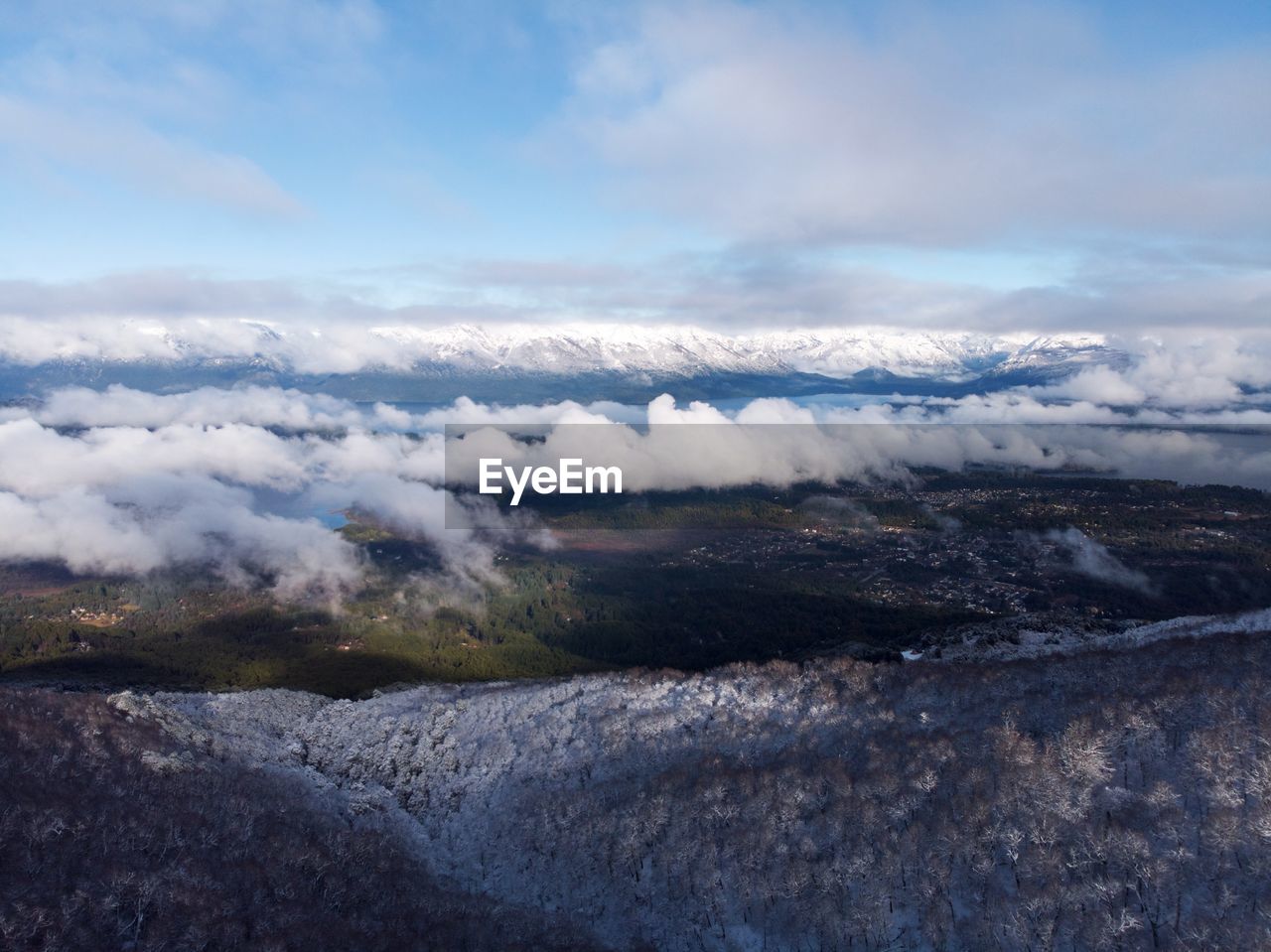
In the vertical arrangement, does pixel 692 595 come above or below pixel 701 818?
below

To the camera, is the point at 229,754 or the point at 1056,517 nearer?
the point at 229,754

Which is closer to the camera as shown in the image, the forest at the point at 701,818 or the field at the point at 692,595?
the forest at the point at 701,818

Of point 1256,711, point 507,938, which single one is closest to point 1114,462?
point 1256,711

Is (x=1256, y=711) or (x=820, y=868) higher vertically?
(x=1256, y=711)

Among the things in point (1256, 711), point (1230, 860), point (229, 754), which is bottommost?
point (229, 754)

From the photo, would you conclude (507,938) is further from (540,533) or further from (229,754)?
(540,533)

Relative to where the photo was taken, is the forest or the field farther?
the field

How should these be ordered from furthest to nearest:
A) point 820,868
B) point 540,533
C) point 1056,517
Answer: point 540,533
point 1056,517
point 820,868

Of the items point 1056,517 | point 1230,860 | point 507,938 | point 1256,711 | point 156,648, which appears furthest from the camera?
point 1056,517

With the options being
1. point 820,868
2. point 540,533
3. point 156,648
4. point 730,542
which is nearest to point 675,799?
point 820,868

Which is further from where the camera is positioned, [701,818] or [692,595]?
[692,595]
